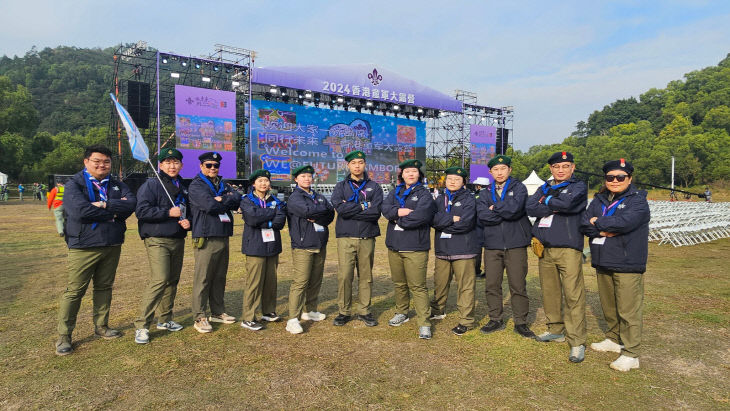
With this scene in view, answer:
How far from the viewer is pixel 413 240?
4.79m

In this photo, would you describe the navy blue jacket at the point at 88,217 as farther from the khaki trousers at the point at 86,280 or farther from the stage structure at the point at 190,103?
the stage structure at the point at 190,103

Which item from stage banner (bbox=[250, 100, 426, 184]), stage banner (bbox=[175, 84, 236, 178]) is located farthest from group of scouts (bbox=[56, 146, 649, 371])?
stage banner (bbox=[250, 100, 426, 184])

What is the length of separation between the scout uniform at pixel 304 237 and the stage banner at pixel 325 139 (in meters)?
23.3

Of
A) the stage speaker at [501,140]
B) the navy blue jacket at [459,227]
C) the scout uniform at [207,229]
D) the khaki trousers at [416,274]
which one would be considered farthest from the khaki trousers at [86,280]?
the stage speaker at [501,140]

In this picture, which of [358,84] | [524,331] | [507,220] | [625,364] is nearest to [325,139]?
[358,84]

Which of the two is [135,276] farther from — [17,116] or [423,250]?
[17,116]

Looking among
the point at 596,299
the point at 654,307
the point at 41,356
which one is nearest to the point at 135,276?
the point at 41,356

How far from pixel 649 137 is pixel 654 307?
190 ft

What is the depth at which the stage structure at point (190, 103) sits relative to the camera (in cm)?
2420

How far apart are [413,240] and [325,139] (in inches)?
1044

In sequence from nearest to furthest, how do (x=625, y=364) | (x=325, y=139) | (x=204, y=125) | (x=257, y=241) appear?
(x=625, y=364) < (x=257, y=241) < (x=204, y=125) < (x=325, y=139)

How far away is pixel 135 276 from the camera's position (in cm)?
764

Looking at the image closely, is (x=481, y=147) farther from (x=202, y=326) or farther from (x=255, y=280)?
(x=202, y=326)

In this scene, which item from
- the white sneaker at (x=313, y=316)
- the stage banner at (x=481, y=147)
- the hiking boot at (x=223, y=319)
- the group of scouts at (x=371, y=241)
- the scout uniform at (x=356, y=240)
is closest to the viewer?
the group of scouts at (x=371, y=241)
